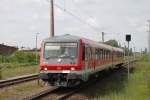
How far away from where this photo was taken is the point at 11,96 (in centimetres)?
1712

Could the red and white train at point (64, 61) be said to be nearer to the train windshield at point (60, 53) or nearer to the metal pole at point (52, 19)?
the train windshield at point (60, 53)

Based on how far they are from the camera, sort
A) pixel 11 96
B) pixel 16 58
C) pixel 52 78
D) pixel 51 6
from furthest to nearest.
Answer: pixel 16 58
pixel 51 6
pixel 52 78
pixel 11 96

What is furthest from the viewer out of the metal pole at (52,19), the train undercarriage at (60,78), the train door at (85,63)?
the metal pole at (52,19)

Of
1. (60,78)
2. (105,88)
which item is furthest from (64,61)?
(105,88)

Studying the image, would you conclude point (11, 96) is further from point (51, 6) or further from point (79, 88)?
point (51, 6)

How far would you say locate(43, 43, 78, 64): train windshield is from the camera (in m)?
18.5

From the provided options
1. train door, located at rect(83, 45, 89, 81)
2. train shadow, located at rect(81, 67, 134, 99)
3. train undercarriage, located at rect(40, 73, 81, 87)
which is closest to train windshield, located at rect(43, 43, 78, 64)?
train undercarriage, located at rect(40, 73, 81, 87)

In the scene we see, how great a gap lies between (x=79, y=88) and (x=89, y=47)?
87.1 inches

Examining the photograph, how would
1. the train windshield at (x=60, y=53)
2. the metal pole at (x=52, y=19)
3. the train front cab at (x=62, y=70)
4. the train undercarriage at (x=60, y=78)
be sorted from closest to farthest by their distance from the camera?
the train undercarriage at (x=60, y=78)
the train front cab at (x=62, y=70)
the train windshield at (x=60, y=53)
the metal pole at (x=52, y=19)

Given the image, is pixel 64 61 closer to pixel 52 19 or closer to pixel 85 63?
pixel 85 63

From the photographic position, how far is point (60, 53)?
18781mm

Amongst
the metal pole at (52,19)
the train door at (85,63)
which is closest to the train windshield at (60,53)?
the train door at (85,63)

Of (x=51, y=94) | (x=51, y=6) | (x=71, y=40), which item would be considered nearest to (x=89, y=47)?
(x=71, y=40)

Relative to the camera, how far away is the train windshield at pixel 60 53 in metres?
18.5
